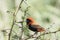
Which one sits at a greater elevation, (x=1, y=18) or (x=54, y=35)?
(x=54, y=35)

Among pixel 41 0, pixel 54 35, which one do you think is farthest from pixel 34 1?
pixel 54 35

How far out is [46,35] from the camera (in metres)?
1.84

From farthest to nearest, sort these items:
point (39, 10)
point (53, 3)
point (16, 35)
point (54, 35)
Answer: point (53, 3), point (39, 10), point (54, 35), point (16, 35)

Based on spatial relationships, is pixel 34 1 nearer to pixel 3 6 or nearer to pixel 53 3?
pixel 53 3

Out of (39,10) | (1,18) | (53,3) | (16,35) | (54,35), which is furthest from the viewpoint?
(53,3)

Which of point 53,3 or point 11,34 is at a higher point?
point 11,34

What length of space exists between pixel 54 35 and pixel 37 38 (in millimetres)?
120

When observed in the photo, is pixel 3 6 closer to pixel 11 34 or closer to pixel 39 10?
pixel 39 10

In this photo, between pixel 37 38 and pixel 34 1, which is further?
pixel 34 1

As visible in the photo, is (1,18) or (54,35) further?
(1,18)

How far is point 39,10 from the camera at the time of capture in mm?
4129

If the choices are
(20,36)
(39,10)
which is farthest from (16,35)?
(39,10)

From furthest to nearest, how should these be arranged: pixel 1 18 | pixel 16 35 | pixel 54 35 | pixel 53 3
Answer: pixel 53 3, pixel 1 18, pixel 54 35, pixel 16 35

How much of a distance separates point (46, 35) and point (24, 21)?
17 centimetres
